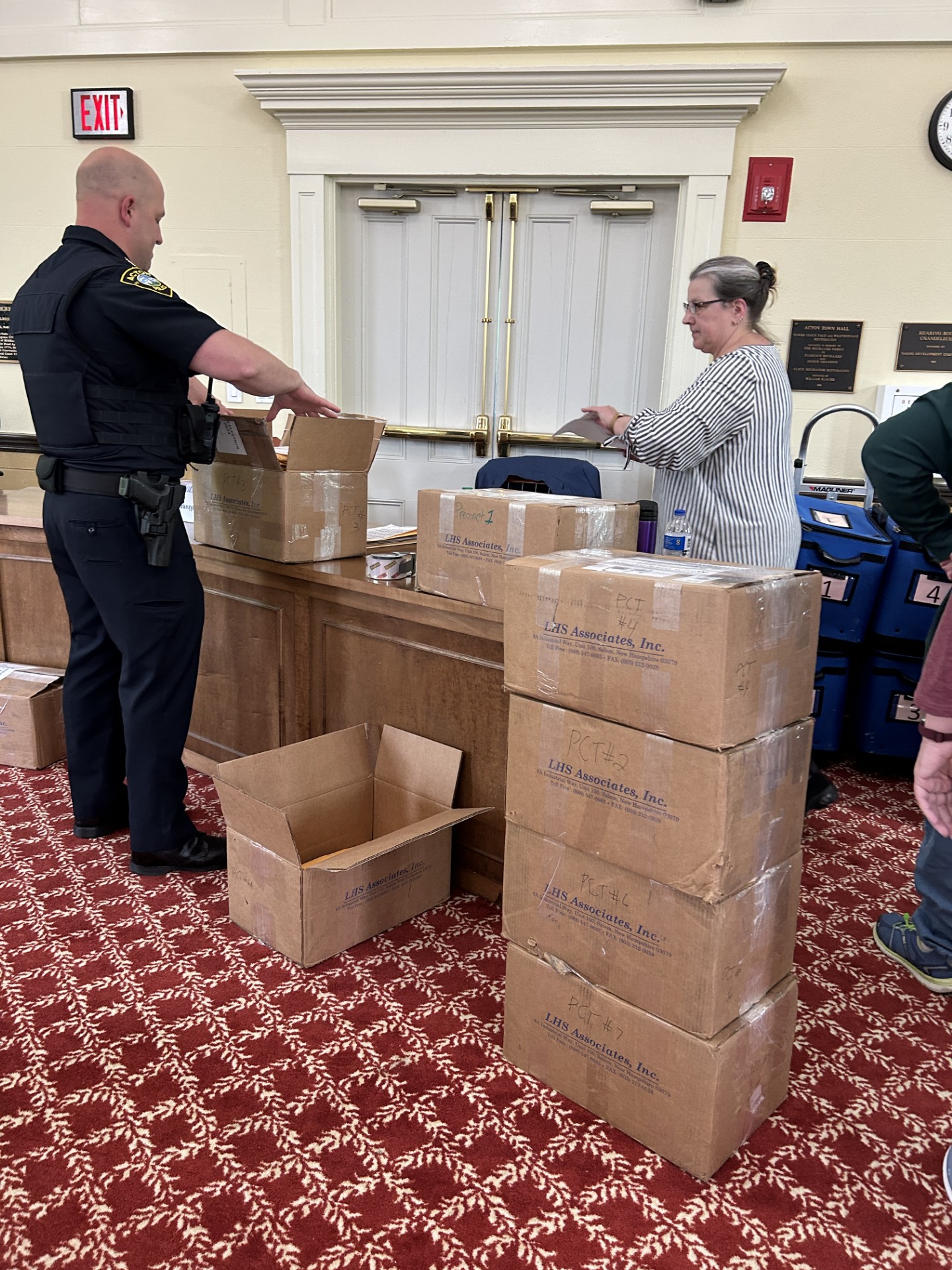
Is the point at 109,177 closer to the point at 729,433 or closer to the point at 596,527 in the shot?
the point at 596,527

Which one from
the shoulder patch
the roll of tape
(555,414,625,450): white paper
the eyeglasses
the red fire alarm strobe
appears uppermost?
the red fire alarm strobe

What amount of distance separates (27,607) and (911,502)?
9.46ft

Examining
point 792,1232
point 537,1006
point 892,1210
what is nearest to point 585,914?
point 537,1006

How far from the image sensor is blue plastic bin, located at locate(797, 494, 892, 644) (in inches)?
122

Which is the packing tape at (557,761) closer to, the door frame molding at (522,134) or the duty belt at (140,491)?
the duty belt at (140,491)

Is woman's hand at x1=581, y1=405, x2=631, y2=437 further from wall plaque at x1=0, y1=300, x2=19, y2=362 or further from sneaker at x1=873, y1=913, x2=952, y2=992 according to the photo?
wall plaque at x1=0, y1=300, x2=19, y2=362

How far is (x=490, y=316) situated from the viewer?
4.28m

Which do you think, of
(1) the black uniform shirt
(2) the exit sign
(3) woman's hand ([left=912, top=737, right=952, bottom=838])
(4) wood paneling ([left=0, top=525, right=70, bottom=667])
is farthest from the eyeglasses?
(2) the exit sign

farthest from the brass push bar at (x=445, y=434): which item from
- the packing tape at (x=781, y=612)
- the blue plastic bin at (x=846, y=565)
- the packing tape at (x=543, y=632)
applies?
the packing tape at (x=781, y=612)

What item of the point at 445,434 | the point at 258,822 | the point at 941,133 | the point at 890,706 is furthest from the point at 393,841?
the point at 941,133

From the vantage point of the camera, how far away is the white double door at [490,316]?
4121 millimetres

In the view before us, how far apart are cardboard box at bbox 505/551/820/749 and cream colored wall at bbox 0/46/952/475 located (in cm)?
300

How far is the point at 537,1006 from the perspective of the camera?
158 cm

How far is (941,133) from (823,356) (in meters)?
0.98
